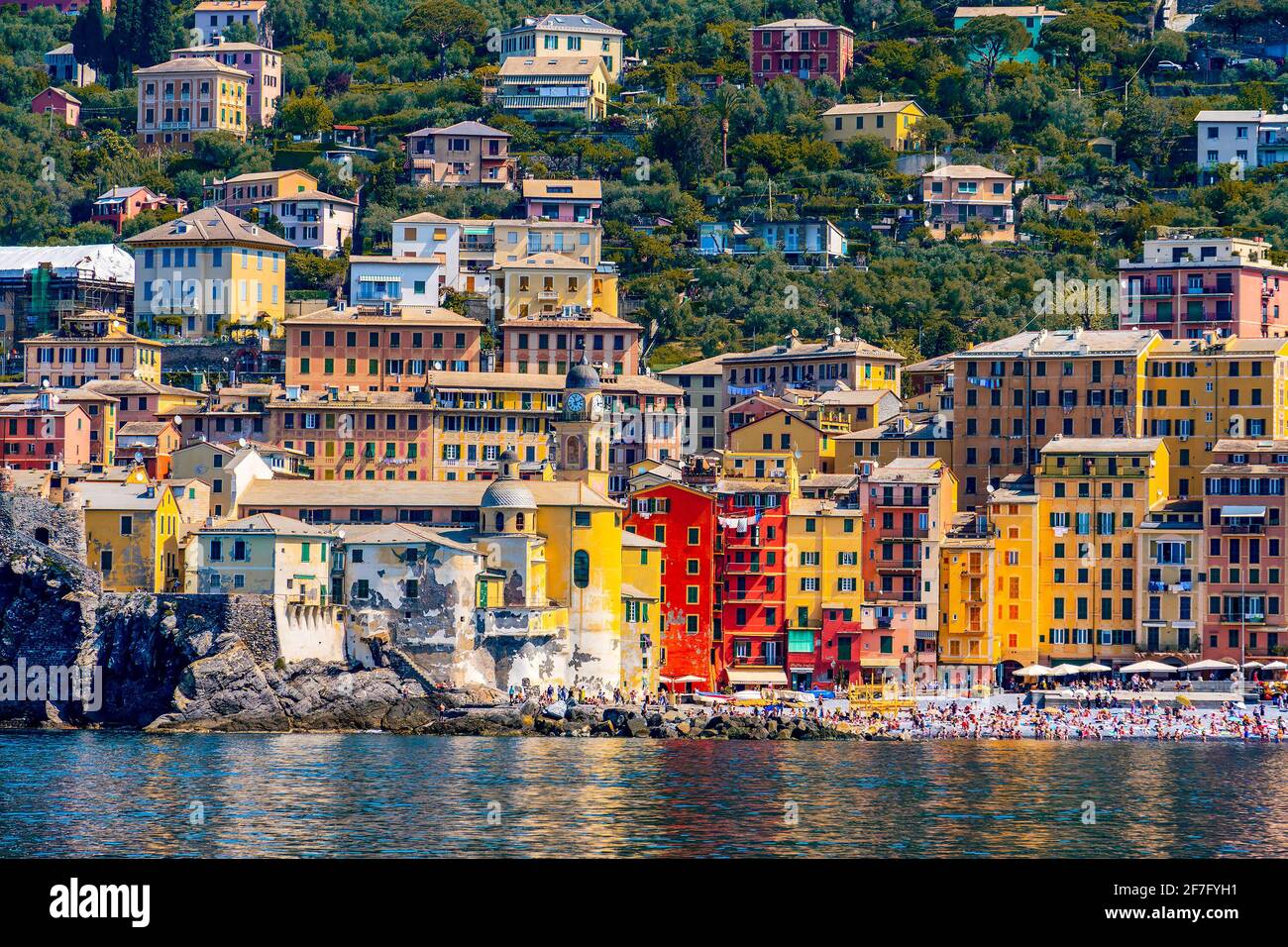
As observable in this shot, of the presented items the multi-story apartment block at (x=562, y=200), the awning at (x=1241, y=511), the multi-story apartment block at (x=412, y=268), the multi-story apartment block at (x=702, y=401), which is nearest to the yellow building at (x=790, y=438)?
the multi-story apartment block at (x=702, y=401)

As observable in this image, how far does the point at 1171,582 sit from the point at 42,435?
163ft

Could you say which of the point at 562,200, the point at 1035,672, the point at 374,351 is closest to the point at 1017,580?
the point at 1035,672

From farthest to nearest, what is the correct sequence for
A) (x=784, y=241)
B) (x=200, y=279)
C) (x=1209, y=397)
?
1. (x=784, y=241)
2. (x=200, y=279)
3. (x=1209, y=397)

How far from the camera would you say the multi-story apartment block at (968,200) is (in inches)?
5797

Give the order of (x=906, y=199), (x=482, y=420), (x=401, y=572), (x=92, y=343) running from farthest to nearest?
(x=906, y=199) < (x=92, y=343) < (x=482, y=420) < (x=401, y=572)

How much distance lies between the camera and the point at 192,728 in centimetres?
8431

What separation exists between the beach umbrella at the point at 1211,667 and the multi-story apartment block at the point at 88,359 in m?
55.5

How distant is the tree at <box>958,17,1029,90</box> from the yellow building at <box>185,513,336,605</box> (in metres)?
93.5

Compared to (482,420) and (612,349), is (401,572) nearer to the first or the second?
(482,420)

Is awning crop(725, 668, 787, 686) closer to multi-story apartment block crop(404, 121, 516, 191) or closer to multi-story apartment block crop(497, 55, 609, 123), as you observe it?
multi-story apartment block crop(404, 121, 516, 191)

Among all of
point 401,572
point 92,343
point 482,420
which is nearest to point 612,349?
point 482,420

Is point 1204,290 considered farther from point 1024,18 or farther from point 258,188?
point 258,188

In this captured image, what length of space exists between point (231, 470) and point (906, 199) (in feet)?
218

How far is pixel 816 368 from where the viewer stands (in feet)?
404
